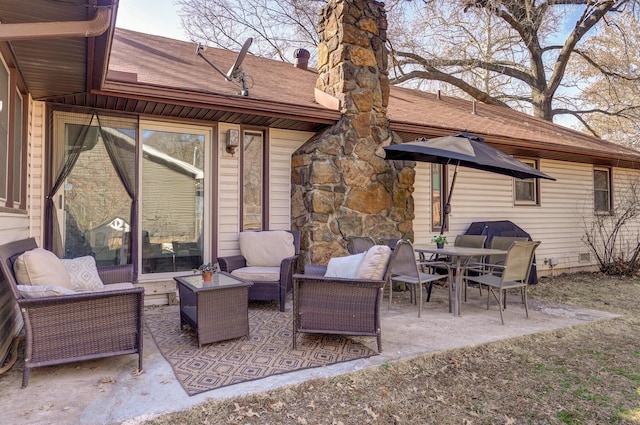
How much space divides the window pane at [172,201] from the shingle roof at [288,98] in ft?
2.52

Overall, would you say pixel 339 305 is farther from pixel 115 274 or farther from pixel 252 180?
pixel 252 180

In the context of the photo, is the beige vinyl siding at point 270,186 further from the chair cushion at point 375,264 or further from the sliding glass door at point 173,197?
the chair cushion at point 375,264

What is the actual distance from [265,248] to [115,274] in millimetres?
1756

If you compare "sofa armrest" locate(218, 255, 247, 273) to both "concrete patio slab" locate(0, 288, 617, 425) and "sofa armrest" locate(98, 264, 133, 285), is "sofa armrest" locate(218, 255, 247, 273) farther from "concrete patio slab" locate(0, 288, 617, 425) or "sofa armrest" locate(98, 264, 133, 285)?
"concrete patio slab" locate(0, 288, 617, 425)

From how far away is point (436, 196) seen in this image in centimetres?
708

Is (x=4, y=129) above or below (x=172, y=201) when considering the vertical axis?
above

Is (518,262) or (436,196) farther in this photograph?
(436,196)

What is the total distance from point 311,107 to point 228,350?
3.33 metres

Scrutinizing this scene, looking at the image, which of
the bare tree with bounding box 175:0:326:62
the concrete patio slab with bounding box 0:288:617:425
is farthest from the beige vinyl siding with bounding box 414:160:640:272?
the bare tree with bounding box 175:0:326:62

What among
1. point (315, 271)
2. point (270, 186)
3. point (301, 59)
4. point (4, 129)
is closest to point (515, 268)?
point (315, 271)

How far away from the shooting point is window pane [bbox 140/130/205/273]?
4.92 metres

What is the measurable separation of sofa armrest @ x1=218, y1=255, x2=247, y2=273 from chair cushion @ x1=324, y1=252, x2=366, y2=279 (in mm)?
1532

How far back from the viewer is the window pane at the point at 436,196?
704 centimetres

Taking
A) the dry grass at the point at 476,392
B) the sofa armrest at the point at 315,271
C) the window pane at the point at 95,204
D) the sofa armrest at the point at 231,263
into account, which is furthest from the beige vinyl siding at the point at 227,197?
the dry grass at the point at 476,392
